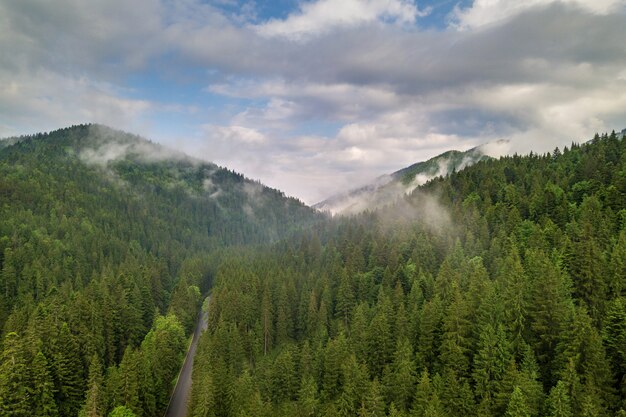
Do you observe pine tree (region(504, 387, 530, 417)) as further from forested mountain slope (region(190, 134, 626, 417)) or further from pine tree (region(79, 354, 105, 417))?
pine tree (region(79, 354, 105, 417))

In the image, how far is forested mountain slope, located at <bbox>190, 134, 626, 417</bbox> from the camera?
44531 millimetres

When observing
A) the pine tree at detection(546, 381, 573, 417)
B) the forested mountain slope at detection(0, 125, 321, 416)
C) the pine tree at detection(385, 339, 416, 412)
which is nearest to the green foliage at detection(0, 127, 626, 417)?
the pine tree at detection(546, 381, 573, 417)

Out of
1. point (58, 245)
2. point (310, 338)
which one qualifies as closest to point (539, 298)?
point (310, 338)

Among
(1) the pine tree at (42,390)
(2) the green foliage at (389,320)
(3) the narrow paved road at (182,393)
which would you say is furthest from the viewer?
(3) the narrow paved road at (182,393)

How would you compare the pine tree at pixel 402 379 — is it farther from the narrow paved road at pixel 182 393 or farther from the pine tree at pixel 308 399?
the narrow paved road at pixel 182 393

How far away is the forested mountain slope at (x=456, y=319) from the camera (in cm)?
4453

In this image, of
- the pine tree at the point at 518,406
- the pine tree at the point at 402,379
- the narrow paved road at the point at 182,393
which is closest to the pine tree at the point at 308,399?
the pine tree at the point at 402,379

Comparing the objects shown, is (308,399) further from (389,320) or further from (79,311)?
(79,311)

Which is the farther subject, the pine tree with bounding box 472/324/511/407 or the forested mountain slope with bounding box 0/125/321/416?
Answer: the forested mountain slope with bounding box 0/125/321/416

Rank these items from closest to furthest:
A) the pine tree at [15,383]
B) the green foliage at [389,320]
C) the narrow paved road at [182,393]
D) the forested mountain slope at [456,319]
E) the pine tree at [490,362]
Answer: the forested mountain slope at [456,319]
the pine tree at [490,362]
the green foliage at [389,320]
the pine tree at [15,383]
the narrow paved road at [182,393]

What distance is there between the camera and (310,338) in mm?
83625

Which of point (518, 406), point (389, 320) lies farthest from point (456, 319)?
point (518, 406)

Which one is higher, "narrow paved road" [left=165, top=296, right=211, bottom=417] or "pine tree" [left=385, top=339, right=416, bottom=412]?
"pine tree" [left=385, top=339, right=416, bottom=412]

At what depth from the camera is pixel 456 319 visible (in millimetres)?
53250
